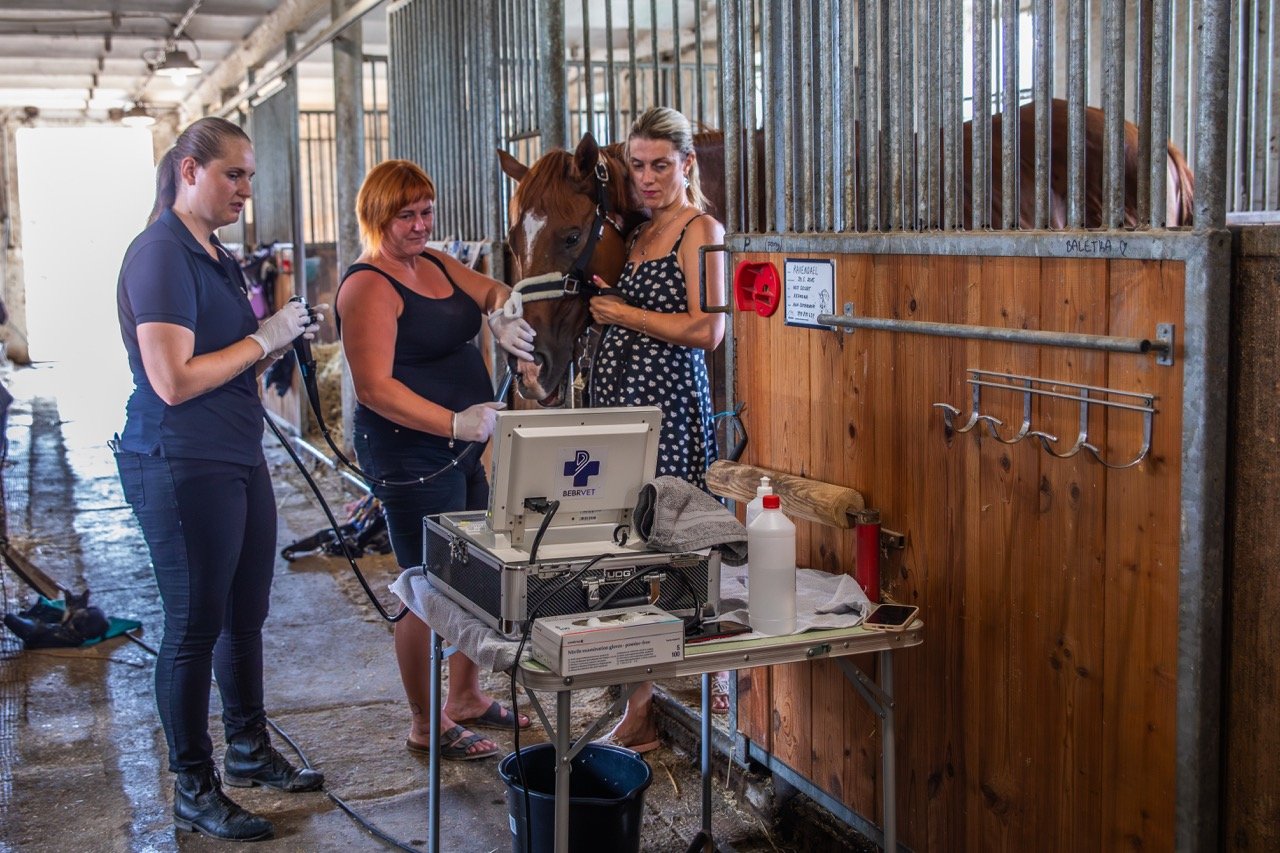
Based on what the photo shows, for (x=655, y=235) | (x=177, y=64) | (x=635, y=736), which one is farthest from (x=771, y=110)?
(x=177, y=64)

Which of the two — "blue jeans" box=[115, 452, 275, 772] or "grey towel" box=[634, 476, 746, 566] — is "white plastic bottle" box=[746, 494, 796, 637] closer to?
"grey towel" box=[634, 476, 746, 566]

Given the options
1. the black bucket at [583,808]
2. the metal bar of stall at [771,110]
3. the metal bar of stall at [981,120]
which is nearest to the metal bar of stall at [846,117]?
the metal bar of stall at [771,110]

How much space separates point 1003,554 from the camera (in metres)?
2.04

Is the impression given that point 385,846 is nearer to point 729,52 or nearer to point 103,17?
point 729,52

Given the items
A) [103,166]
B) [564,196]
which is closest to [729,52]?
[564,196]

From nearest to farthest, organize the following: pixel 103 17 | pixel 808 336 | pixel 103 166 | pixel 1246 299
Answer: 1. pixel 1246 299
2. pixel 808 336
3. pixel 103 17
4. pixel 103 166

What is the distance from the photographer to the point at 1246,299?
5.39 ft

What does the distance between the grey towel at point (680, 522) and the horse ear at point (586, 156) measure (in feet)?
→ 4.23

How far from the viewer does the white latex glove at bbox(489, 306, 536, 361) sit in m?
3.02

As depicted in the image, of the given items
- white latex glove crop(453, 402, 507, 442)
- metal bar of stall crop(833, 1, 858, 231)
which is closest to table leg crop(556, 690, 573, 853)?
white latex glove crop(453, 402, 507, 442)

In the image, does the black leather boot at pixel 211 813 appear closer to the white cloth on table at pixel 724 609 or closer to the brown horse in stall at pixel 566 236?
the white cloth on table at pixel 724 609

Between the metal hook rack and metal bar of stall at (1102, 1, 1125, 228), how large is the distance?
24cm

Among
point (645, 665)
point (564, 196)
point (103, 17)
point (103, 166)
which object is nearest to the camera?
point (645, 665)

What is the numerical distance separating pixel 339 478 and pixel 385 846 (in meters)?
4.53
